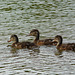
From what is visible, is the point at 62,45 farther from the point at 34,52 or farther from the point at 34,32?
the point at 34,32

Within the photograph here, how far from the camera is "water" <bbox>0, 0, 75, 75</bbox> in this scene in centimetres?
1040

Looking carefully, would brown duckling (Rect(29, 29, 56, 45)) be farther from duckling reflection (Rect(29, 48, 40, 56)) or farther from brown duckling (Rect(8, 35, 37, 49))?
duckling reflection (Rect(29, 48, 40, 56))

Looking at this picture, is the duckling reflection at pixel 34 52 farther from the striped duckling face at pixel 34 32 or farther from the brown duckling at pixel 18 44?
the striped duckling face at pixel 34 32

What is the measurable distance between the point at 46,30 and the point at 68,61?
4195 millimetres

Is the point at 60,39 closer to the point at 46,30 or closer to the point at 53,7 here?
the point at 46,30

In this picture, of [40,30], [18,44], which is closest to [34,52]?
[18,44]

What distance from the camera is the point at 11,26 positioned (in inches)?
616

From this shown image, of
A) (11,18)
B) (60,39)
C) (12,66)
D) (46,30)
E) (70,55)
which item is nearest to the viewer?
(12,66)

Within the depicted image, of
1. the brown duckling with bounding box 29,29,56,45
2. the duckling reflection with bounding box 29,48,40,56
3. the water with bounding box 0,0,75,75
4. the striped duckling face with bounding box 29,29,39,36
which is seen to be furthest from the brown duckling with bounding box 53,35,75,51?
the striped duckling face with bounding box 29,29,39,36

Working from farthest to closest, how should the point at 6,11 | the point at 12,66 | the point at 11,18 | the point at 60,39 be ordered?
the point at 6,11 → the point at 11,18 → the point at 60,39 → the point at 12,66

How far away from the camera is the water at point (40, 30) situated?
10398 millimetres

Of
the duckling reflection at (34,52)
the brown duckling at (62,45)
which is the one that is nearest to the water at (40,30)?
the duckling reflection at (34,52)

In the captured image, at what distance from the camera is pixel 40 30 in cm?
1518

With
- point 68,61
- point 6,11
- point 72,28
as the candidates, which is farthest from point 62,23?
point 68,61
